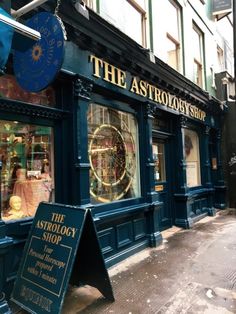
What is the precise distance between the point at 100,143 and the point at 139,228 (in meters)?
1.97

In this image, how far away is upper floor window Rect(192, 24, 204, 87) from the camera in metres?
10.2

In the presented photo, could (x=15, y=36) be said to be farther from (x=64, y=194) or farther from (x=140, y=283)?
(x=140, y=283)

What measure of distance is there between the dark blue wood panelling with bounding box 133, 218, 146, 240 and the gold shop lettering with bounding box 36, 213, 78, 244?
2.71 meters

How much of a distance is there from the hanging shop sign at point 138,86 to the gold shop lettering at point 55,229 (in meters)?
2.66

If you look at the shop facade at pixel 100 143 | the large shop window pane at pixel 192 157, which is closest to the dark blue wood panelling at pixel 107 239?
the shop facade at pixel 100 143

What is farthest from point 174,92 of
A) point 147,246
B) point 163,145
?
point 147,246

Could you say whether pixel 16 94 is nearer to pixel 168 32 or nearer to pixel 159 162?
pixel 159 162

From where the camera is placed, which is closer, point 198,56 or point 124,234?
point 124,234

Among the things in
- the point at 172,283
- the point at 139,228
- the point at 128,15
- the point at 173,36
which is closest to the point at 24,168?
the point at 172,283

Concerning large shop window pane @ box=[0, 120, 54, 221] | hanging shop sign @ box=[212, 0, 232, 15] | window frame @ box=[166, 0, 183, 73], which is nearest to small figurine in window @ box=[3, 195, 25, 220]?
large shop window pane @ box=[0, 120, 54, 221]

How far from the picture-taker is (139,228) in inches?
251

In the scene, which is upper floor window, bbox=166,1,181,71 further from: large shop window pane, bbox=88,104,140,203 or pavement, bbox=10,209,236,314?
pavement, bbox=10,209,236,314

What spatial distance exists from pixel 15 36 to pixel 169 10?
249 inches

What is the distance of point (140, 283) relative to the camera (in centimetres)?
460
